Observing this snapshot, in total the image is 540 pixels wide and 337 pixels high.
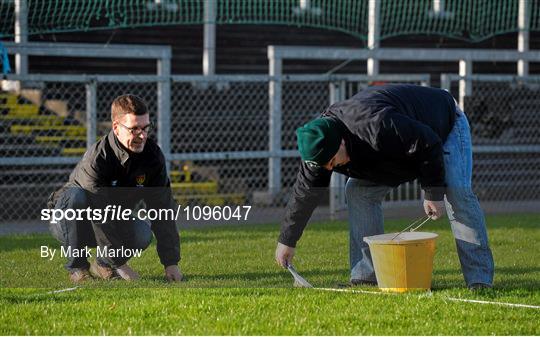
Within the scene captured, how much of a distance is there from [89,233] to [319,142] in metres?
2.15

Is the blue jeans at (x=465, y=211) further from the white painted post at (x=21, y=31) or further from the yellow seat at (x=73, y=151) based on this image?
the white painted post at (x=21, y=31)

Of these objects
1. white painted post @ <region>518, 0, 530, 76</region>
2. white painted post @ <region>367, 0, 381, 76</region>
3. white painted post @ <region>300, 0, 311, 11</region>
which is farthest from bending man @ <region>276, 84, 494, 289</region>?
white painted post @ <region>518, 0, 530, 76</region>

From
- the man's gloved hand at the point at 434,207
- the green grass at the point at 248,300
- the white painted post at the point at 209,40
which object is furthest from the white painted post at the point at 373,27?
the man's gloved hand at the point at 434,207

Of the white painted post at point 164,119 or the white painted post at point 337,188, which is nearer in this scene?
the white painted post at point 164,119

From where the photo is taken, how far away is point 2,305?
265 inches

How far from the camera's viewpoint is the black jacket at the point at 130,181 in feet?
25.0

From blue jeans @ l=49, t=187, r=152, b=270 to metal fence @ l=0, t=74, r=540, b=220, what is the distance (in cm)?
399

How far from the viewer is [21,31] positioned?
15.2 meters

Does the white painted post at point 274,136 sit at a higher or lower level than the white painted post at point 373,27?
lower

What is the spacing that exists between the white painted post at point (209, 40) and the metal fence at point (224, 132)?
312mm

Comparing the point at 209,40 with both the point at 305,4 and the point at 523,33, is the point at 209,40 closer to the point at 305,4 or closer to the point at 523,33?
the point at 305,4

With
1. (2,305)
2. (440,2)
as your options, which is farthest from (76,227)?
(440,2)

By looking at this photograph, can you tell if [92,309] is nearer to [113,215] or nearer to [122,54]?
[113,215]

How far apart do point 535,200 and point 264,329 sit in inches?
396
